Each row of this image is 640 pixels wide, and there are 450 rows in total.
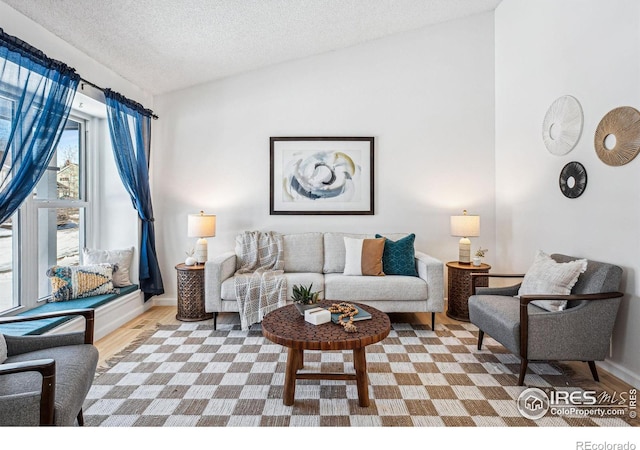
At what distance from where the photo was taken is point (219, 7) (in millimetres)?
2914

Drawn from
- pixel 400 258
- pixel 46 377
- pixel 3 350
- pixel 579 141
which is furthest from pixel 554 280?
pixel 3 350

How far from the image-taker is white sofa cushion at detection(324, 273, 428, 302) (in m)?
3.43

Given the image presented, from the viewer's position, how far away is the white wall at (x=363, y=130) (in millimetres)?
4246

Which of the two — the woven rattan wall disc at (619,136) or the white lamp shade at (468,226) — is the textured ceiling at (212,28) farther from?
the white lamp shade at (468,226)

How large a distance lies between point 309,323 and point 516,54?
11.5 feet

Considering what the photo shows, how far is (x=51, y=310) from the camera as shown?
9.55 feet

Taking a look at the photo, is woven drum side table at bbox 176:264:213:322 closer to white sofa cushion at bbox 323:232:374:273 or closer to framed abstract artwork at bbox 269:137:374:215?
framed abstract artwork at bbox 269:137:374:215

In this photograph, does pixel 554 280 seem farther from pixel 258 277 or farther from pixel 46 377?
pixel 46 377

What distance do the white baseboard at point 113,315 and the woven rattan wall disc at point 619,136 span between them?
421 centimetres

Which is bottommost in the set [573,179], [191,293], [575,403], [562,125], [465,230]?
[575,403]

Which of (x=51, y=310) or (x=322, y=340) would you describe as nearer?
(x=322, y=340)

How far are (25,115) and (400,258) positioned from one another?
10.5ft
